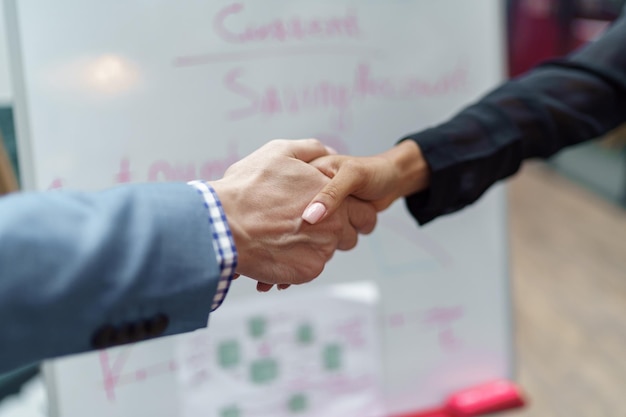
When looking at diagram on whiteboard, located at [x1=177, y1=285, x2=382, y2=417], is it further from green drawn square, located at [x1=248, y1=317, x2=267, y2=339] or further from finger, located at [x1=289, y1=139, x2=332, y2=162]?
finger, located at [x1=289, y1=139, x2=332, y2=162]

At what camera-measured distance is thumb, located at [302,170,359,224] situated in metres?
0.75

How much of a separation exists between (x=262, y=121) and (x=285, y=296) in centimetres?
28

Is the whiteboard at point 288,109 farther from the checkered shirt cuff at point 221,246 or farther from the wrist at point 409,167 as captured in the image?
the checkered shirt cuff at point 221,246

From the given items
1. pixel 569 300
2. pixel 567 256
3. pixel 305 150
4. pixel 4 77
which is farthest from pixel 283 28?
pixel 567 256

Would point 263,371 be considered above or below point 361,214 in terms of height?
below

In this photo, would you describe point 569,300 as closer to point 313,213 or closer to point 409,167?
point 409,167

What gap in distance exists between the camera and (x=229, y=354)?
1038 millimetres

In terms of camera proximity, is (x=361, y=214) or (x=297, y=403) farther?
(x=297, y=403)

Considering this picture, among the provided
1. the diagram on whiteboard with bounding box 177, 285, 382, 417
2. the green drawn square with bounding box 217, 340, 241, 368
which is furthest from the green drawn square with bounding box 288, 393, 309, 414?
the green drawn square with bounding box 217, 340, 241, 368

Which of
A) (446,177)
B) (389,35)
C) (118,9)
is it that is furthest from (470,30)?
(118,9)

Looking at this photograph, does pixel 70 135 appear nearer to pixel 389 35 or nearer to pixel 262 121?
pixel 262 121

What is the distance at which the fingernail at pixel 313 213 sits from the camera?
0.75 meters

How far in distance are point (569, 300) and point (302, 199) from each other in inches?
70.6

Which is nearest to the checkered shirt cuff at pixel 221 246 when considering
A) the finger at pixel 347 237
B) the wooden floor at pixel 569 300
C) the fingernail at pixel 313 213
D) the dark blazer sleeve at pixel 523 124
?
the fingernail at pixel 313 213
